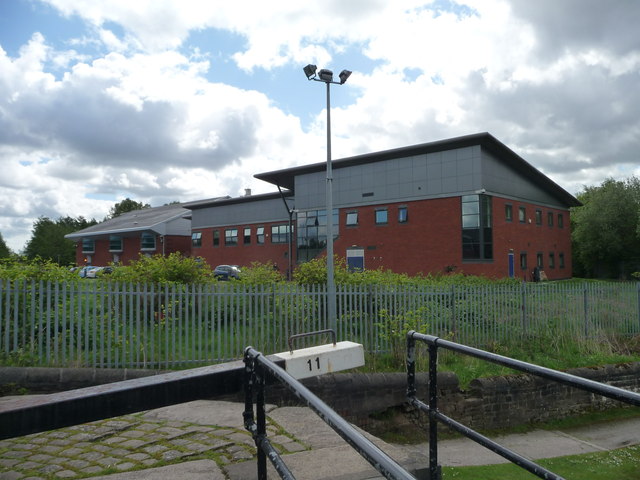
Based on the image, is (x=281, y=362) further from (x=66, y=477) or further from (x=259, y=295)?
(x=259, y=295)

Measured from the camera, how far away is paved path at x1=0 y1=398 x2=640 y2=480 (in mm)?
3723

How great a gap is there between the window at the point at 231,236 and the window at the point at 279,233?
5.15 meters

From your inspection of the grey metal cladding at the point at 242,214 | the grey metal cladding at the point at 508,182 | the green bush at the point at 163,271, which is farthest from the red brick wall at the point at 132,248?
the green bush at the point at 163,271

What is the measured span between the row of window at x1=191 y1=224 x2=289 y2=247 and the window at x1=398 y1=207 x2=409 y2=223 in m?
12.0

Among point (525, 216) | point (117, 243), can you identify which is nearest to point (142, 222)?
point (117, 243)

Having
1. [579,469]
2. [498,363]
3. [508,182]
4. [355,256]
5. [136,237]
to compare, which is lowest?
[579,469]

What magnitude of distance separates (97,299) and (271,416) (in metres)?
4.30

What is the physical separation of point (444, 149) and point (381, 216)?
6611 millimetres

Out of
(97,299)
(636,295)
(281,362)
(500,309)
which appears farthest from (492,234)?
(281,362)

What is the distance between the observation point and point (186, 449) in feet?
14.0

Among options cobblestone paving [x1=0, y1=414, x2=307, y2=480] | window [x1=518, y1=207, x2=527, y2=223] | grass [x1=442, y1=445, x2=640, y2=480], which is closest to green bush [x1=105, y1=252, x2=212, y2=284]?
cobblestone paving [x1=0, y1=414, x2=307, y2=480]

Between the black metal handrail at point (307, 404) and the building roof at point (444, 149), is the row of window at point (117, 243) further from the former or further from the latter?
the black metal handrail at point (307, 404)

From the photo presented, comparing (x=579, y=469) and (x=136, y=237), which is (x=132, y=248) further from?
(x=579, y=469)

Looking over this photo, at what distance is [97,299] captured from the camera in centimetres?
802
